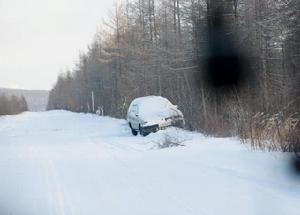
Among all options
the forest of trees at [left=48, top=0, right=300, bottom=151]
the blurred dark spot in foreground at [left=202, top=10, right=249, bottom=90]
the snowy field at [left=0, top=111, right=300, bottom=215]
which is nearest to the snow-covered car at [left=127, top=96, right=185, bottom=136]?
the forest of trees at [left=48, top=0, right=300, bottom=151]

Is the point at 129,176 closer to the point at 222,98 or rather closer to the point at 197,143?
the point at 197,143

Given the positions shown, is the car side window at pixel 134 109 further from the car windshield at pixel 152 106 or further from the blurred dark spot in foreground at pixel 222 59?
the blurred dark spot in foreground at pixel 222 59

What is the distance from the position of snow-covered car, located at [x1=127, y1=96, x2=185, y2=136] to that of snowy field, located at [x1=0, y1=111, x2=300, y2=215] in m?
7.03

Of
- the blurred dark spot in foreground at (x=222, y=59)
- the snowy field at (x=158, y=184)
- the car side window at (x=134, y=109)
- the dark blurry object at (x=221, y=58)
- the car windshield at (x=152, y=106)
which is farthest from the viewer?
the dark blurry object at (x=221, y=58)

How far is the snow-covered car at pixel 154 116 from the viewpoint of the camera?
2056 cm

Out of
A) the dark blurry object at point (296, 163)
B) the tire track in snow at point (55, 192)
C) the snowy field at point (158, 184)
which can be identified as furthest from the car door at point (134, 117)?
the dark blurry object at point (296, 163)

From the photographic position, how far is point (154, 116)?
2080cm

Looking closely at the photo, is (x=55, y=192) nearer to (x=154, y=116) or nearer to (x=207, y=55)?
(x=154, y=116)

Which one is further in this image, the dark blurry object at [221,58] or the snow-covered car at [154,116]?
the dark blurry object at [221,58]

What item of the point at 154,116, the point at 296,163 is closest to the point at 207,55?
the point at 154,116

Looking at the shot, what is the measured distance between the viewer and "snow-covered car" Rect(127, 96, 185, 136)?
67.5 ft

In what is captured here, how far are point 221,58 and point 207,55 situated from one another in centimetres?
103

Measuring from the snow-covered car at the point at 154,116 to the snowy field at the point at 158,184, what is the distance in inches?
277

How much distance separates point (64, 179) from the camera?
9.85m
